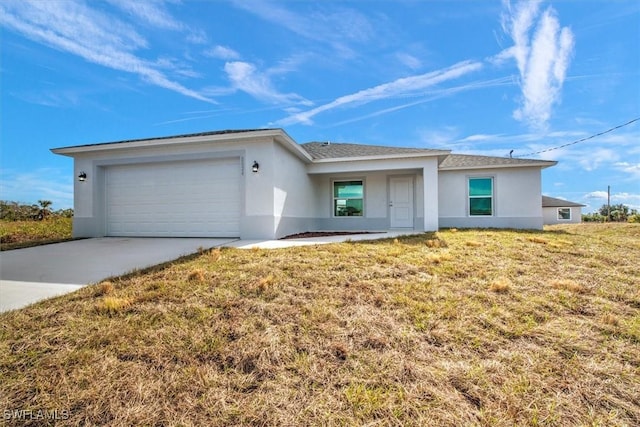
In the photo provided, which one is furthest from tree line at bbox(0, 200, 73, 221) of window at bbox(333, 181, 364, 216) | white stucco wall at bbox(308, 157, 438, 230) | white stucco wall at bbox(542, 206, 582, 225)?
white stucco wall at bbox(542, 206, 582, 225)

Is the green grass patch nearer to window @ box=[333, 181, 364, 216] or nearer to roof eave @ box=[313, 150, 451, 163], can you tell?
roof eave @ box=[313, 150, 451, 163]

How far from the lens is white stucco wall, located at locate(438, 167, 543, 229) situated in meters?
11.8

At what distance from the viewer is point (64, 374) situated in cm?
227

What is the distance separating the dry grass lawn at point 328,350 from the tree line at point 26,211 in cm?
1473

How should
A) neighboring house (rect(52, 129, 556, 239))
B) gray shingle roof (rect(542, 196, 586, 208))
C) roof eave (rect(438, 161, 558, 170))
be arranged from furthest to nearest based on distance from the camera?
gray shingle roof (rect(542, 196, 586, 208)), roof eave (rect(438, 161, 558, 170)), neighboring house (rect(52, 129, 556, 239))

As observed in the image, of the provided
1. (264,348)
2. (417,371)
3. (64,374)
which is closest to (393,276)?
(417,371)

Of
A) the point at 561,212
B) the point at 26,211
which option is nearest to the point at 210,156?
the point at 26,211

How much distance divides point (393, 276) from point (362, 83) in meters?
10.9

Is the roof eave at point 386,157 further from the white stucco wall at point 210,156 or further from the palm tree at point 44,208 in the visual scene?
the palm tree at point 44,208

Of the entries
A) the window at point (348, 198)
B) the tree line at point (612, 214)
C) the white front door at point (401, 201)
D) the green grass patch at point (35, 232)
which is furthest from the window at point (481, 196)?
the tree line at point (612, 214)

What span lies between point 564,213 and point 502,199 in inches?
806

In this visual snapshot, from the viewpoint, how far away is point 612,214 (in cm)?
3156

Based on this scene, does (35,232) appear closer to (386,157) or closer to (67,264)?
(67,264)

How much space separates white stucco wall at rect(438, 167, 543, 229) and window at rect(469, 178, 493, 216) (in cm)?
15
